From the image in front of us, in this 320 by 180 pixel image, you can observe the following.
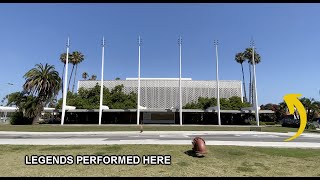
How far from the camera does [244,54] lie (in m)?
78.4

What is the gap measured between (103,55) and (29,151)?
41037 millimetres

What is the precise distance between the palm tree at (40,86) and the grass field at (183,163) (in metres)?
38.2

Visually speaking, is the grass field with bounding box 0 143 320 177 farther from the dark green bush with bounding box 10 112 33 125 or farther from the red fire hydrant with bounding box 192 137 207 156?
the dark green bush with bounding box 10 112 33 125

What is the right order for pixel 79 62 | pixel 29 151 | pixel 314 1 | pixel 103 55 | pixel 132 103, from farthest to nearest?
pixel 79 62
pixel 132 103
pixel 103 55
pixel 29 151
pixel 314 1

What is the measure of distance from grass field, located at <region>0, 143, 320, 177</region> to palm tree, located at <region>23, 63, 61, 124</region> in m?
38.2

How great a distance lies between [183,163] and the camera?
11.6 metres

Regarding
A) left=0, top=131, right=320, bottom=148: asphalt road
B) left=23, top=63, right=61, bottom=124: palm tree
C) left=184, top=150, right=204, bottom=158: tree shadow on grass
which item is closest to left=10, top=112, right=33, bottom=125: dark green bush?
left=23, top=63, right=61, bottom=124: palm tree

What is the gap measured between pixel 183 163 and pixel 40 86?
45.8 m

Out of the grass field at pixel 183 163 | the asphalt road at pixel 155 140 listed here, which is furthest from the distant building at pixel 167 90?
the grass field at pixel 183 163

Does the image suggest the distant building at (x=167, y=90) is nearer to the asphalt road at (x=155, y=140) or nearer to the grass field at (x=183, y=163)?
the asphalt road at (x=155, y=140)

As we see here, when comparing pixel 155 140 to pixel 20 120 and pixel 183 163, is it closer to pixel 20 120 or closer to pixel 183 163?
pixel 183 163

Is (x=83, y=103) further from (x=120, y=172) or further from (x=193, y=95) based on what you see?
(x=120, y=172)

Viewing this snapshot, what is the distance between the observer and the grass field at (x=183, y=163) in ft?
33.5

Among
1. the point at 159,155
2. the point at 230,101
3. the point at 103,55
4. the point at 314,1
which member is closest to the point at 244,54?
the point at 230,101
